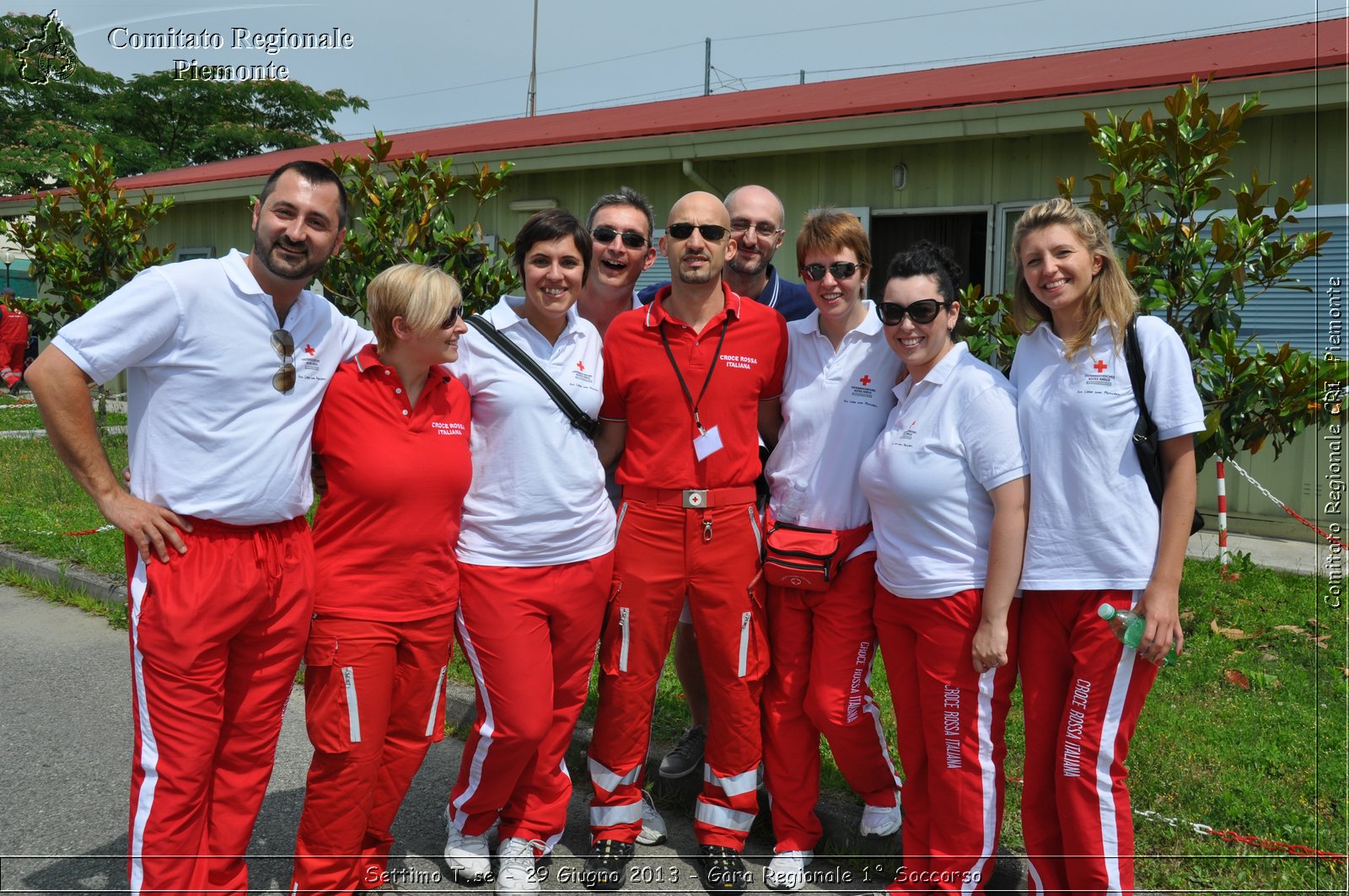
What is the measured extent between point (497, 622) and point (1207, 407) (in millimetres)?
4058

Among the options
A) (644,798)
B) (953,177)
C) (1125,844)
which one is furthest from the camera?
(953,177)

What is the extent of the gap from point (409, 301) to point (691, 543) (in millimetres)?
1335

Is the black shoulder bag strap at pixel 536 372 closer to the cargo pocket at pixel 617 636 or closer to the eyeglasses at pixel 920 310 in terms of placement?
the cargo pocket at pixel 617 636

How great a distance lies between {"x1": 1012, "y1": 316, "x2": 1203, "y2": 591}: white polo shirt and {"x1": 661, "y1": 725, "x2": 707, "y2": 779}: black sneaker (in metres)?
1.92

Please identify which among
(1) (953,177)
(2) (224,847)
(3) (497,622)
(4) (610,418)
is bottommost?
(2) (224,847)

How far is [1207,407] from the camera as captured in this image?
5.36 meters

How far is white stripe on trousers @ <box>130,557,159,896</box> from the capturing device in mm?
2945

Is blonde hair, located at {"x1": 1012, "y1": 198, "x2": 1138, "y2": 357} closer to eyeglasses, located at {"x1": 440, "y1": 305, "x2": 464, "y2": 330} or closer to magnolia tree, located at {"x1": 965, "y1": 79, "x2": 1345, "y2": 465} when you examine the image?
eyeglasses, located at {"x1": 440, "y1": 305, "x2": 464, "y2": 330}

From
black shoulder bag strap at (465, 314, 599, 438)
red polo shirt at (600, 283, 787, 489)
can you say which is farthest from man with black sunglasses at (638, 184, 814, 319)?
Result: black shoulder bag strap at (465, 314, 599, 438)

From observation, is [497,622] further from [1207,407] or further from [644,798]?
[1207,407]

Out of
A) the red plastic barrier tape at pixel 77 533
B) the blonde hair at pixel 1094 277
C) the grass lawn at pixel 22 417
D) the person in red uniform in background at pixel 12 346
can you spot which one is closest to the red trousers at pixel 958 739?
the blonde hair at pixel 1094 277

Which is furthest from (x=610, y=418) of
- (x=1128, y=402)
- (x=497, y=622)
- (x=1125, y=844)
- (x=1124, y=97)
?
(x=1124, y=97)

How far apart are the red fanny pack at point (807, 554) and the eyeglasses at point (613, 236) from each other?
1337mm

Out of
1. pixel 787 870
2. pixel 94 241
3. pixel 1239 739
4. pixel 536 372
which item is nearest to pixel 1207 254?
pixel 1239 739
